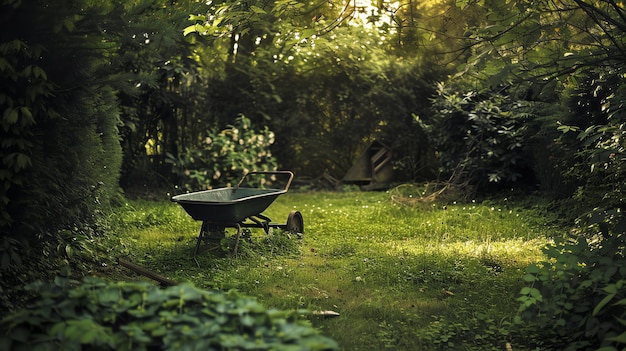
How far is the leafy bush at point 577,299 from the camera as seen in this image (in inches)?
126

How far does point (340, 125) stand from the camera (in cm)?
1182

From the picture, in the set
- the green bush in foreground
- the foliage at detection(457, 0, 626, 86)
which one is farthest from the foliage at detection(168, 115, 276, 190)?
the green bush in foreground

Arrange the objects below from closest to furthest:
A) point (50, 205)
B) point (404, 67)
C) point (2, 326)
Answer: point (2, 326)
point (50, 205)
point (404, 67)

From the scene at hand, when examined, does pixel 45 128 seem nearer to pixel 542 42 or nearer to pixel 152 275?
pixel 152 275

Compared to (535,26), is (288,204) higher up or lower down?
lower down

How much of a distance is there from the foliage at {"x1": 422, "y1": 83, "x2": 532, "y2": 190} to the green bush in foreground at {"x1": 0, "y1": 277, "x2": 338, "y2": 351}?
6.66m

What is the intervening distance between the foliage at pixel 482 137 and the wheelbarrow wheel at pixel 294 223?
339 centimetres

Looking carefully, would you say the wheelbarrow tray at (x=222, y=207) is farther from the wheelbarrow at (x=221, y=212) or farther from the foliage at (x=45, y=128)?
Result: the foliage at (x=45, y=128)

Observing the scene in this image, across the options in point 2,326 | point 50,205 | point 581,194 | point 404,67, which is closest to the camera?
point 2,326

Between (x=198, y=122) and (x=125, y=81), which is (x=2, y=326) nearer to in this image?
(x=125, y=81)

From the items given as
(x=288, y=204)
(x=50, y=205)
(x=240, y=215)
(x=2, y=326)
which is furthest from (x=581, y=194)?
(x=2, y=326)

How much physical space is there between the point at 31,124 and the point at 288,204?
600 cm

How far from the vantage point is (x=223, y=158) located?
32.1 ft

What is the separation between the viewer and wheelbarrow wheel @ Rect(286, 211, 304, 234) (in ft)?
20.8
